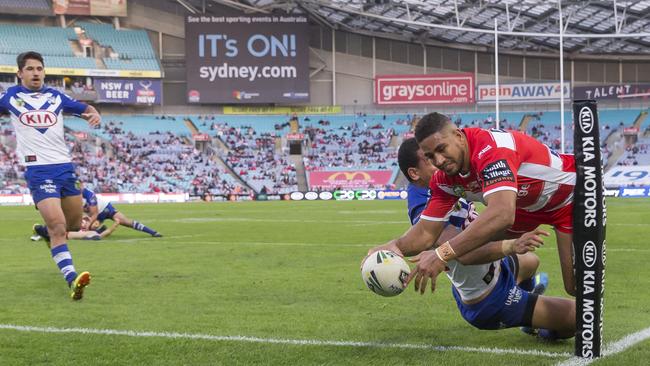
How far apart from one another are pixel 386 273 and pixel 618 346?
186cm

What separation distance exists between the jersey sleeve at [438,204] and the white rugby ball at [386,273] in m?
0.54

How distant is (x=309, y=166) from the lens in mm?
64000

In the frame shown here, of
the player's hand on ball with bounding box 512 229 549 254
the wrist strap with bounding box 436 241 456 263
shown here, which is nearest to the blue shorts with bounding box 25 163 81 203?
the wrist strap with bounding box 436 241 456 263

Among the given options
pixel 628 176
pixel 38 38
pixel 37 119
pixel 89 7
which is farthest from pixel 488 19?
pixel 37 119

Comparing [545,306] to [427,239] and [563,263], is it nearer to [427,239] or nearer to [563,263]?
[563,263]

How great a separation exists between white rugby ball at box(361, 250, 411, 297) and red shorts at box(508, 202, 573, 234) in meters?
1.13

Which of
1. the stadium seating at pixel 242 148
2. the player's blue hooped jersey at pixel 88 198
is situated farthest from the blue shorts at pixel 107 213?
the stadium seating at pixel 242 148

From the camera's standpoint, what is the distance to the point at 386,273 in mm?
5281

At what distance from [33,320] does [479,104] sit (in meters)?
64.4

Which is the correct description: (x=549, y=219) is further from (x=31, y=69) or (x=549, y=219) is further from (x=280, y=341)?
(x=31, y=69)

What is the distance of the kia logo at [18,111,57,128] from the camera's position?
9.34 m

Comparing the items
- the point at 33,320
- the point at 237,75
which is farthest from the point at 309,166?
the point at 33,320

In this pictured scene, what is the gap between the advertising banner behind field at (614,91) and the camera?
6656 cm

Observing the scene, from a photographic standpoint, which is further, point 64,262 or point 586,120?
point 64,262
